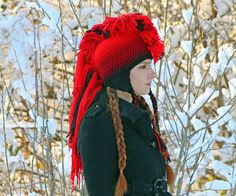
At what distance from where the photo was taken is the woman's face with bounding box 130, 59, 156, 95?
92.4 inches

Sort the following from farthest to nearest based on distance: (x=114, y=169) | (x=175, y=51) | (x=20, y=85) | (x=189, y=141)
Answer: (x=175, y=51) < (x=20, y=85) < (x=189, y=141) < (x=114, y=169)

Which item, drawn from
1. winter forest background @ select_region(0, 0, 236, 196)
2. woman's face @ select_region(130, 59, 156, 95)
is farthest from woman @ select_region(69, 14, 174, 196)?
winter forest background @ select_region(0, 0, 236, 196)

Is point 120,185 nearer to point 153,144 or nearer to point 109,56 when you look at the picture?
point 153,144

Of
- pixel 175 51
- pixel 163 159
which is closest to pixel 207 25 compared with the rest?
pixel 175 51

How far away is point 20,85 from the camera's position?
452 centimetres

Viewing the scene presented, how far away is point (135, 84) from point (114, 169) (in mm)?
302

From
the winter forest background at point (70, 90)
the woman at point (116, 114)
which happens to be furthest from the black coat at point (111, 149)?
the winter forest background at point (70, 90)

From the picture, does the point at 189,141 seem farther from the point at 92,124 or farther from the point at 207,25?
the point at 207,25

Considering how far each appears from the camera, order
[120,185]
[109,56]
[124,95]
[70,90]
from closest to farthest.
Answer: [120,185], [109,56], [124,95], [70,90]

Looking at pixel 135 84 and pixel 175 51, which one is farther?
pixel 175 51

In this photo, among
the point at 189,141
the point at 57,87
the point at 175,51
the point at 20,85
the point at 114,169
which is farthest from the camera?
the point at 57,87

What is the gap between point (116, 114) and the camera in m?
2.27

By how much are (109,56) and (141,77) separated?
0.13 metres

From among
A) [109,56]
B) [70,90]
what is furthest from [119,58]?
[70,90]
